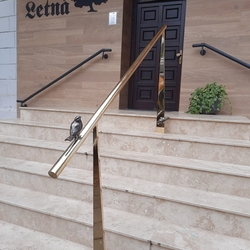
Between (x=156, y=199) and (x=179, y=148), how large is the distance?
0.52m

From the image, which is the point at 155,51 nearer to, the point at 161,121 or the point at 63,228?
the point at 161,121

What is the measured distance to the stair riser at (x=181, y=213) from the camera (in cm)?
129

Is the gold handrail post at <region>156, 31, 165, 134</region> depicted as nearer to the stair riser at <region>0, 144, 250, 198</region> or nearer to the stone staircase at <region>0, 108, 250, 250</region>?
the stone staircase at <region>0, 108, 250, 250</region>

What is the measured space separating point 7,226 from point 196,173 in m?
1.43

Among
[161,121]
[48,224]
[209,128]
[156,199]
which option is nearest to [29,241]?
[48,224]

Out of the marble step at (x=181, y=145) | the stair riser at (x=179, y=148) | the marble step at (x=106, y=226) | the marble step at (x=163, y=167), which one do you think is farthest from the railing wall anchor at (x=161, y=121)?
the marble step at (x=106, y=226)

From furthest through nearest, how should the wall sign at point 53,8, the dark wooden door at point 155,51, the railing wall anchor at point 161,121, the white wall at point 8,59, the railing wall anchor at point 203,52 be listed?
the white wall at point 8,59 < the wall sign at point 53,8 < the dark wooden door at point 155,51 < the railing wall anchor at point 203,52 < the railing wall anchor at point 161,121

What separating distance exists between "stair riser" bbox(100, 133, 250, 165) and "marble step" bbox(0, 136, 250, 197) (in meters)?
0.05

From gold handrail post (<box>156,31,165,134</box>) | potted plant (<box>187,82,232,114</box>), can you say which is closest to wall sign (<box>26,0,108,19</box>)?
gold handrail post (<box>156,31,165,134</box>)

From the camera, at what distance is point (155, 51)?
3.25 m

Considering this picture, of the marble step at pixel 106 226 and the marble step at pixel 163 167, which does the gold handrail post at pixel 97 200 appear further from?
the marble step at pixel 163 167

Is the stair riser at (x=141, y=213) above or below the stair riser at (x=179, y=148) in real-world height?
below

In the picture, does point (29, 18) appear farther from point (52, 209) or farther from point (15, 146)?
point (52, 209)

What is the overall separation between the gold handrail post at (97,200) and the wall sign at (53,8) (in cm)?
282
